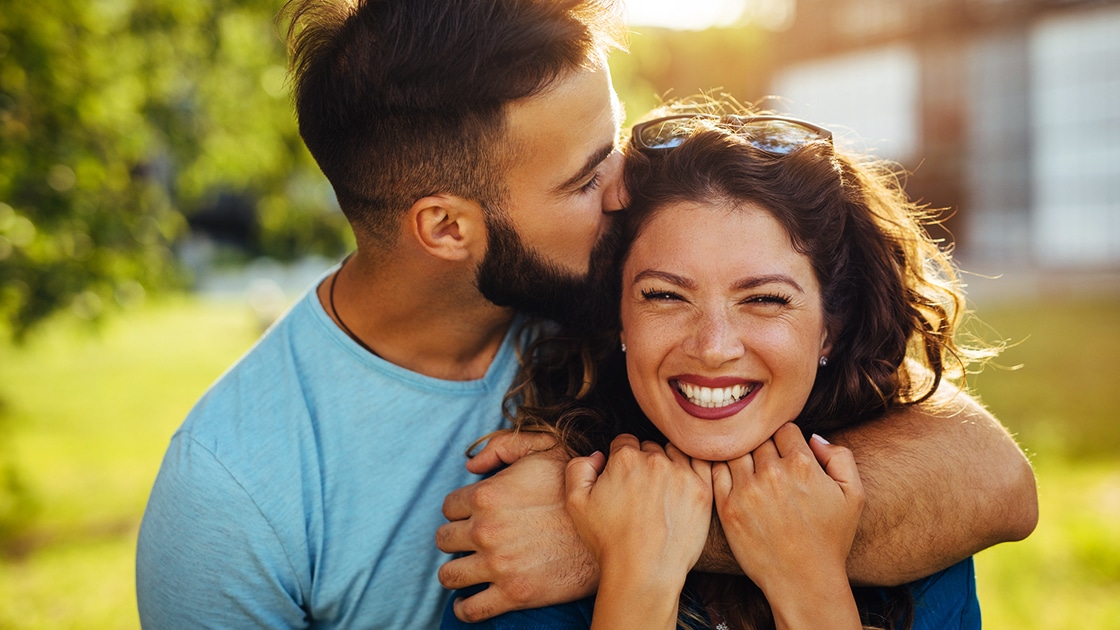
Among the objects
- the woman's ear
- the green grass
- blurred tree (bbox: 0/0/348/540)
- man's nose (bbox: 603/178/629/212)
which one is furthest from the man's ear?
the green grass

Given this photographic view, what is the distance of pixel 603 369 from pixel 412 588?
0.83 meters

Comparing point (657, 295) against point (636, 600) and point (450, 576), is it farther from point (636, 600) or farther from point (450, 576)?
point (450, 576)

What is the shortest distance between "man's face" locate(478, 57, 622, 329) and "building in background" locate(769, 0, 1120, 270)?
20582 mm

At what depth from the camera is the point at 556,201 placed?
2.53 meters

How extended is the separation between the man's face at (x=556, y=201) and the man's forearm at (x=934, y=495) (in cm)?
88

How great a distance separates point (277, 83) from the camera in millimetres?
5254

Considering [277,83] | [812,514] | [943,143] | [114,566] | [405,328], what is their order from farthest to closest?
[943,143] → [114,566] → [277,83] → [405,328] → [812,514]

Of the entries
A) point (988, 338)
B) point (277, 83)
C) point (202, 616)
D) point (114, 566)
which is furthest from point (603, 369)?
point (988, 338)

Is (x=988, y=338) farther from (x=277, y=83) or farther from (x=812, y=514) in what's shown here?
(x=812, y=514)

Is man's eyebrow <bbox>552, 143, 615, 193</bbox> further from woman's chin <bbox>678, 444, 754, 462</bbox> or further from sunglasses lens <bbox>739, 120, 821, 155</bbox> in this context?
woman's chin <bbox>678, 444, 754, 462</bbox>

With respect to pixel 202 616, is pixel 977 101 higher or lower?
higher

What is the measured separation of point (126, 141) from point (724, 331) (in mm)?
3971

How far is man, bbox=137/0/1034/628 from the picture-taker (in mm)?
2215

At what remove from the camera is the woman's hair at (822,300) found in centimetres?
227
